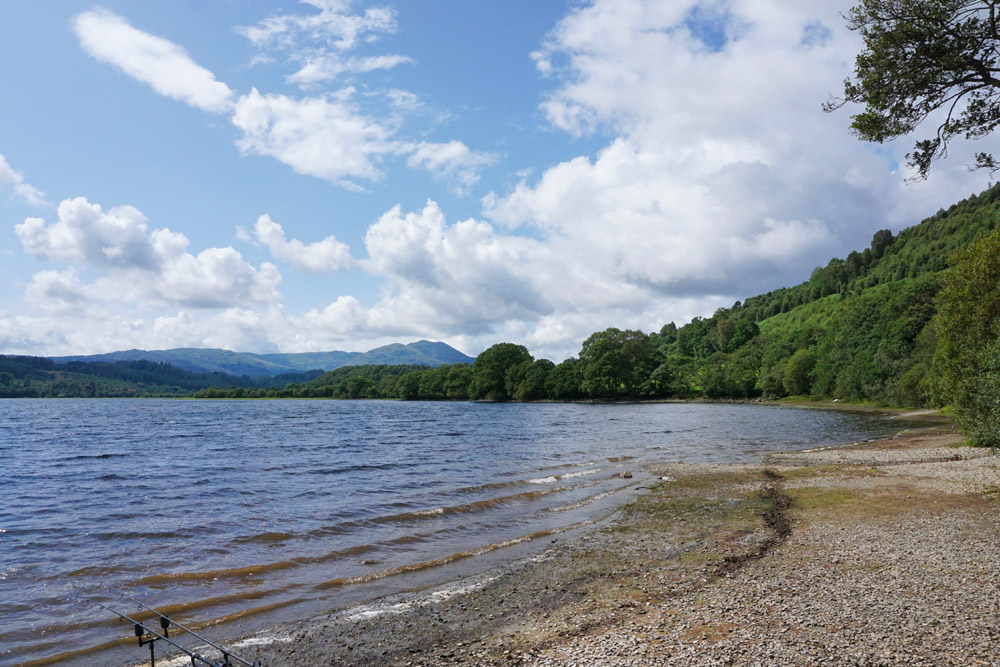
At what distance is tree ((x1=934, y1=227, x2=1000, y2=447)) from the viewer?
2769cm

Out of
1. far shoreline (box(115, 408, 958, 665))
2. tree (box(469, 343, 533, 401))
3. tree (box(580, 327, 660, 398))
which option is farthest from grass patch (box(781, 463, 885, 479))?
tree (box(469, 343, 533, 401))

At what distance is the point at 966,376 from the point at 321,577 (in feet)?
112

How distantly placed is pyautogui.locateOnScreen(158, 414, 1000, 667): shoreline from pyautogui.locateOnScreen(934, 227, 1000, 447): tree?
11103 millimetres

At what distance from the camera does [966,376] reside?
1171 inches

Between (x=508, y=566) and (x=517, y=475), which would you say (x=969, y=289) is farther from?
(x=508, y=566)

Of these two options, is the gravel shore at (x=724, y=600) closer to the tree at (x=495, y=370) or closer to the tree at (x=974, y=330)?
the tree at (x=974, y=330)

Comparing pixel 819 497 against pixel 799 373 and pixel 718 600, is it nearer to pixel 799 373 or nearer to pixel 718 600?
pixel 718 600

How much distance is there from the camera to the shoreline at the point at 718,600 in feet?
26.5

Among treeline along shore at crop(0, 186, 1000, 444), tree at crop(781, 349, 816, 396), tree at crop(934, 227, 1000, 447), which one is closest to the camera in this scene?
tree at crop(934, 227, 1000, 447)

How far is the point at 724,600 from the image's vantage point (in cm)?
1016

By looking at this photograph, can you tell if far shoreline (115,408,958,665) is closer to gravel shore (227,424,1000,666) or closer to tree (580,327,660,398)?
gravel shore (227,424,1000,666)

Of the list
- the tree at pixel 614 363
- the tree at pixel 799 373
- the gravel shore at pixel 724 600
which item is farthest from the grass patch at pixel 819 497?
the tree at pixel 614 363

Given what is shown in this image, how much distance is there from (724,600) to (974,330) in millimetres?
31504

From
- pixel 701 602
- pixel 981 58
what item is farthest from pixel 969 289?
pixel 701 602
